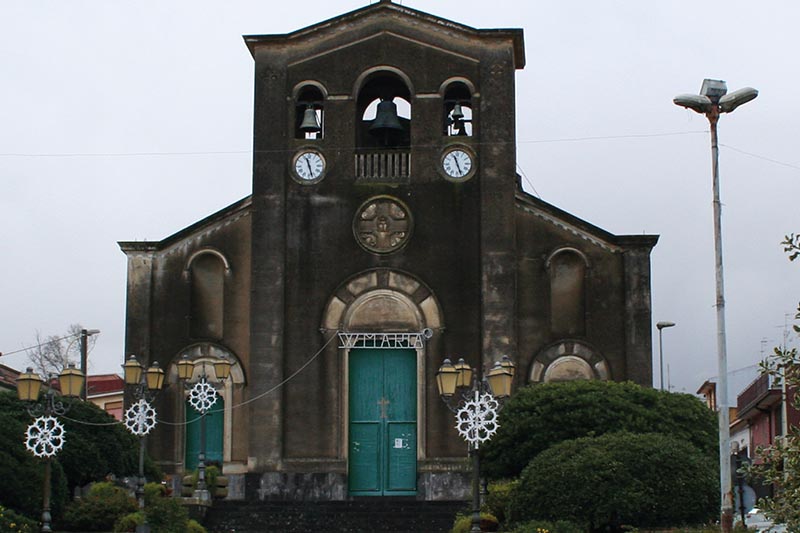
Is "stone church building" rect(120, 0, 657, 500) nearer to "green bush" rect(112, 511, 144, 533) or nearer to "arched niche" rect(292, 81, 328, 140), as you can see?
"arched niche" rect(292, 81, 328, 140)

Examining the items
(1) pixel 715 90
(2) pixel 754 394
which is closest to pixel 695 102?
(1) pixel 715 90

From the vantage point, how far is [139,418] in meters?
30.0

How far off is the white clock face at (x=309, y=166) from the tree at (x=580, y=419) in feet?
31.5

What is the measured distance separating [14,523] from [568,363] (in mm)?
15541

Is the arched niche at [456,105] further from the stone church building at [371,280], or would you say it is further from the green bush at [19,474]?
the green bush at [19,474]

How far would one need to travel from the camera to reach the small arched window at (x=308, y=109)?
37.6 meters

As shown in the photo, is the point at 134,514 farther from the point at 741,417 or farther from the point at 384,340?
the point at 741,417

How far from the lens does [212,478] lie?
115ft

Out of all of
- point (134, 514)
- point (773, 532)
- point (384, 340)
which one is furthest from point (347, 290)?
point (773, 532)

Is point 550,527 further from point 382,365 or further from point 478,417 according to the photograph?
point 382,365

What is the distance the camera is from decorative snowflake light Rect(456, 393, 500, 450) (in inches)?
1020

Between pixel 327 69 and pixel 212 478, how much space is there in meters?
10.9

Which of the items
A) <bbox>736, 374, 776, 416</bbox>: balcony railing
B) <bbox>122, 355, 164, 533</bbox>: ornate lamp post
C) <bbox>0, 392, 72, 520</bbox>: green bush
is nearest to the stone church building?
<bbox>122, 355, 164, 533</bbox>: ornate lamp post

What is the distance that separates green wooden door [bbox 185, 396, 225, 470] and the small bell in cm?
719
